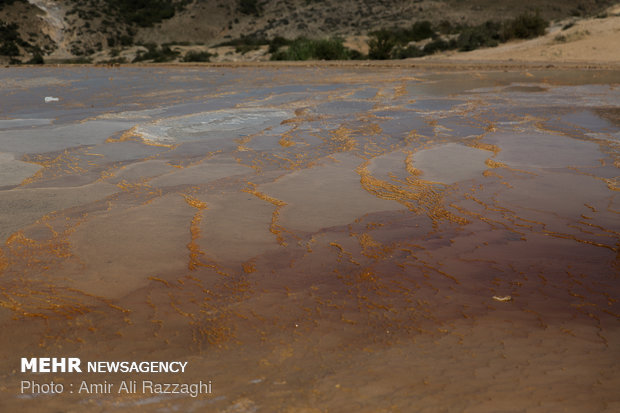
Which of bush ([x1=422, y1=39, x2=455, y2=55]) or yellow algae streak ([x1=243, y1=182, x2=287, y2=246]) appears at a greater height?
bush ([x1=422, y1=39, x2=455, y2=55])

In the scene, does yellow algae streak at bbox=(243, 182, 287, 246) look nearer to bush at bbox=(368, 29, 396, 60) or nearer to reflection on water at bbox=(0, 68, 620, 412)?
reflection on water at bbox=(0, 68, 620, 412)

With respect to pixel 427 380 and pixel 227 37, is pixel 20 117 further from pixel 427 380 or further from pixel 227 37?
pixel 227 37

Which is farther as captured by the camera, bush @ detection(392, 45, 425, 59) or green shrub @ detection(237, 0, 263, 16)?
green shrub @ detection(237, 0, 263, 16)

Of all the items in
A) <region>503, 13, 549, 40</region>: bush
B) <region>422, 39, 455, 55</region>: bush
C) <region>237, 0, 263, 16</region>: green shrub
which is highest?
<region>237, 0, 263, 16</region>: green shrub

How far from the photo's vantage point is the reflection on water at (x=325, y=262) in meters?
1.96

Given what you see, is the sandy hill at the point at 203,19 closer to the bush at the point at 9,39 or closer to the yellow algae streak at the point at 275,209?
the bush at the point at 9,39

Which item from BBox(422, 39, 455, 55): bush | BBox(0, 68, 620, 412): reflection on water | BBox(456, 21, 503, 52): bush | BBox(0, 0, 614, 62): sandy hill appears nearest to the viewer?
BBox(0, 68, 620, 412): reflection on water

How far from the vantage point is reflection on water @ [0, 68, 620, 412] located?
6.43 ft

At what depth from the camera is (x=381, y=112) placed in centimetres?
798

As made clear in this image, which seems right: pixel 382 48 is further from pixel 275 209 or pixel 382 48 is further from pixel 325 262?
pixel 325 262

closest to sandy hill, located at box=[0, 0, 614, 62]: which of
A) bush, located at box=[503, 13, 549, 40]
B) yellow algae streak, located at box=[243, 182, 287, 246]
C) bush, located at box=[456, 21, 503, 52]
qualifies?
bush, located at box=[456, 21, 503, 52]

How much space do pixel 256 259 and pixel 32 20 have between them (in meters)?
44.6

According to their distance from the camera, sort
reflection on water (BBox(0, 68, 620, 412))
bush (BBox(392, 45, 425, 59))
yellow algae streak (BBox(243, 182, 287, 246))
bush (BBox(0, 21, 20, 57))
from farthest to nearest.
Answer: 1. bush (BBox(0, 21, 20, 57))
2. bush (BBox(392, 45, 425, 59))
3. yellow algae streak (BBox(243, 182, 287, 246))
4. reflection on water (BBox(0, 68, 620, 412))

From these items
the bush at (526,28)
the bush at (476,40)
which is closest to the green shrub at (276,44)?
the bush at (476,40)
